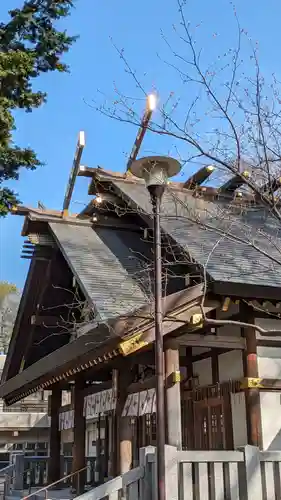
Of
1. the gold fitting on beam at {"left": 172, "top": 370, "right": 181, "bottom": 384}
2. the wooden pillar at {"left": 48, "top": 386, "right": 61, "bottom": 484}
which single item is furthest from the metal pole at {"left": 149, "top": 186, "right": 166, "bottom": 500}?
the wooden pillar at {"left": 48, "top": 386, "right": 61, "bottom": 484}

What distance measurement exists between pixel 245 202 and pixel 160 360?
667 cm

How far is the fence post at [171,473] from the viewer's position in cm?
708

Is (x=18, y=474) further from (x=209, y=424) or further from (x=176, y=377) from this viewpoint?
(x=176, y=377)

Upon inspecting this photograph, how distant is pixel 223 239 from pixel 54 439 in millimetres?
8196

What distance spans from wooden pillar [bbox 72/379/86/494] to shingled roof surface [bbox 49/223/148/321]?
3569mm

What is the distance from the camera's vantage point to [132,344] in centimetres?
831

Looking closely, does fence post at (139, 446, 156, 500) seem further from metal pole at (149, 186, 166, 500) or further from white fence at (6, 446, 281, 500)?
metal pole at (149, 186, 166, 500)

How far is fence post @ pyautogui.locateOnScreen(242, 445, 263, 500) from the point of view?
23.8 feet

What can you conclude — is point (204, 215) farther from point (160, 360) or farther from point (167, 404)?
point (160, 360)

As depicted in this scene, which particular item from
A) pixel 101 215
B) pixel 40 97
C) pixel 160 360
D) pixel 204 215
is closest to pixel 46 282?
pixel 101 215

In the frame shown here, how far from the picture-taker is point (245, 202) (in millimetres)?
12594

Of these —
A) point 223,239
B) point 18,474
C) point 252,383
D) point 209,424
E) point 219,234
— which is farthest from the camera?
point 18,474

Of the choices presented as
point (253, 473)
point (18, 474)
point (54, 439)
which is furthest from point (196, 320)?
point (18, 474)

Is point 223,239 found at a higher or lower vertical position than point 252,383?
higher
